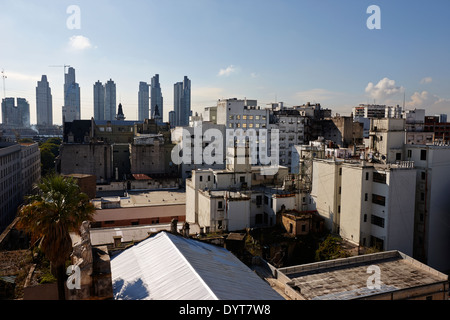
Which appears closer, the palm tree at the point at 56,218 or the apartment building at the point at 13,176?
the palm tree at the point at 56,218

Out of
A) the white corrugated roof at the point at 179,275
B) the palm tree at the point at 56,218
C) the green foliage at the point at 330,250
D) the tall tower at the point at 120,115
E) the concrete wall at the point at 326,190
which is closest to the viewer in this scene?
the palm tree at the point at 56,218

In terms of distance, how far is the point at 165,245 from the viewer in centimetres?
2005

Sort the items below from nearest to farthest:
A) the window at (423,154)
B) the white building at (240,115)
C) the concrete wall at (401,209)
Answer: the concrete wall at (401,209)
the window at (423,154)
the white building at (240,115)

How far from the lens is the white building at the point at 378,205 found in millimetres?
34062

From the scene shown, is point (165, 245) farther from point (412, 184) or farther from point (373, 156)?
point (373, 156)

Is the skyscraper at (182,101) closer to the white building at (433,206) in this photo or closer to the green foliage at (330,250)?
the white building at (433,206)

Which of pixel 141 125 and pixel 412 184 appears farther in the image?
pixel 141 125

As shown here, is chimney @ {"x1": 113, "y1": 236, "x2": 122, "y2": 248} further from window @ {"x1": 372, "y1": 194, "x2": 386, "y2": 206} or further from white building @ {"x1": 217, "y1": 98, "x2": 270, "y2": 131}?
white building @ {"x1": 217, "y1": 98, "x2": 270, "y2": 131}

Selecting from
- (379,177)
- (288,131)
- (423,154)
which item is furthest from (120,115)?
(423,154)

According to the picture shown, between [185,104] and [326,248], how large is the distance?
6614 inches

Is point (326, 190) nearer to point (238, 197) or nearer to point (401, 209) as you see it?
point (401, 209)

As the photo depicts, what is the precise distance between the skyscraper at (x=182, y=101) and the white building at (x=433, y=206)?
161m

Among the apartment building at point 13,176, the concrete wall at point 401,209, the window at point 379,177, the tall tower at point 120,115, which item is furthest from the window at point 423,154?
the tall tower at point 120,115
